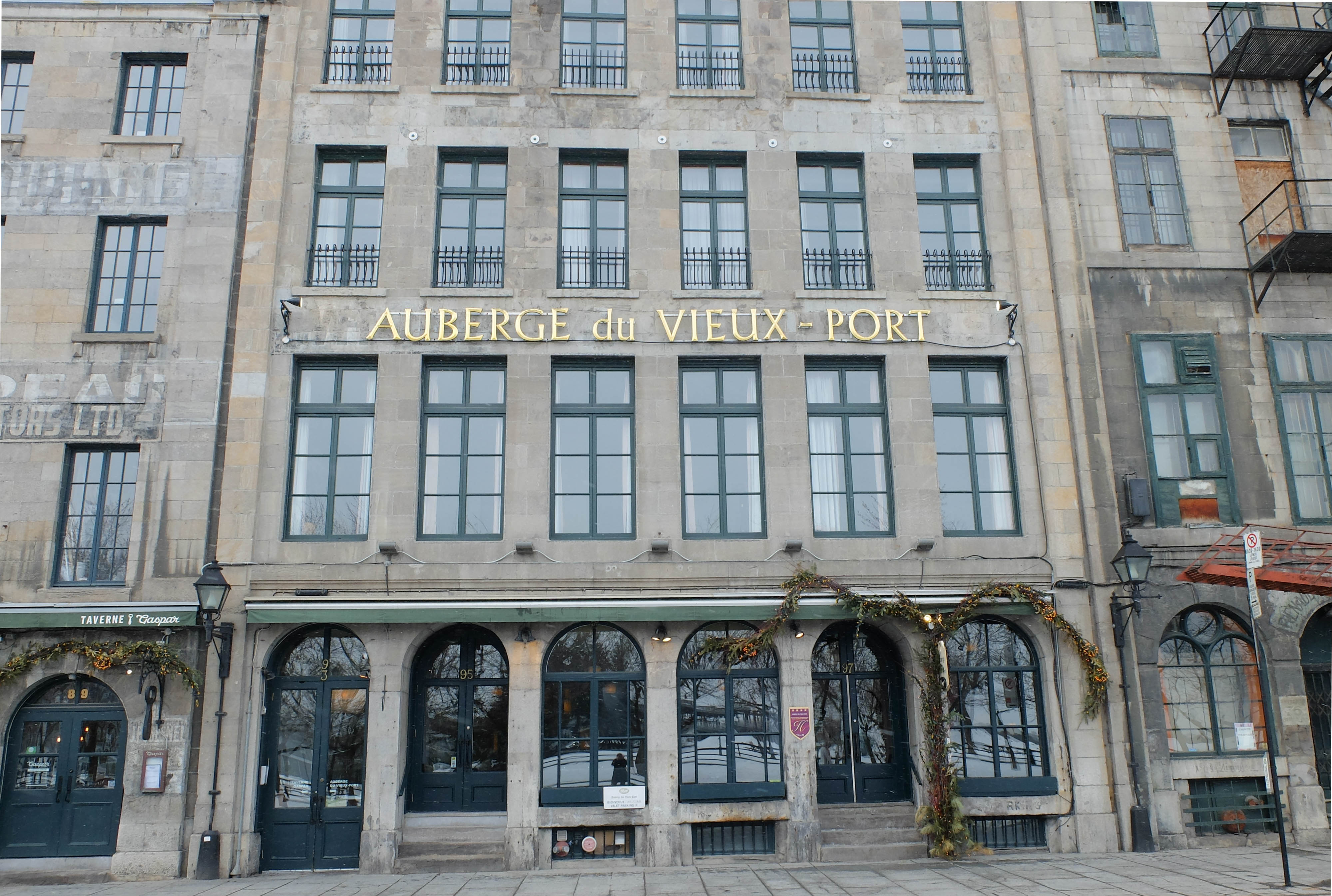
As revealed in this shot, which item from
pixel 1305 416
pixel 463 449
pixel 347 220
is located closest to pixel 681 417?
pixel 463 449

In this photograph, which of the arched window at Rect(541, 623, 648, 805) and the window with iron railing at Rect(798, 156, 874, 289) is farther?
the window with iron railing at Rect(798, 156, 874, 289)

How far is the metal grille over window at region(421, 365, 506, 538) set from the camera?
48.2 ft

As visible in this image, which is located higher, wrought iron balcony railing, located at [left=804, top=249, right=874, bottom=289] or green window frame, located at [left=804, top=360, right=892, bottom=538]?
wrought iron balcony railing, located at [left=804, top=249, right=874, bottom=289]

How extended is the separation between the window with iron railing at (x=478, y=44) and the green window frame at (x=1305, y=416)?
15.2 meters

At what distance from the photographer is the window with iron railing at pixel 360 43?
16406 mm

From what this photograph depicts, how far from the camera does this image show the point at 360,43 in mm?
16594

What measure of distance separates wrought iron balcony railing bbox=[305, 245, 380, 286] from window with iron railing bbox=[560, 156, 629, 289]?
11.1ft

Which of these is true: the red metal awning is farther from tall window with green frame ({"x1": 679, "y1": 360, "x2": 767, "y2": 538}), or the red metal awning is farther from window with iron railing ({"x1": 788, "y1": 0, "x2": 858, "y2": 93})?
window with iron railing ({"x1": 788, "y1": 0, "x2": 858, "y2": 93})

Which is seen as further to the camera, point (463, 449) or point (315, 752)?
point (463, 449)

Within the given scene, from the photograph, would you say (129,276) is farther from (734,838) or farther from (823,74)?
(734,838)

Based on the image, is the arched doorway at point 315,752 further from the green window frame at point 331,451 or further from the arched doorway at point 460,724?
the green window frame at point 331,451

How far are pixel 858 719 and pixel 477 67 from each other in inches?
543

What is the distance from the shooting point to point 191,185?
50.9 feet

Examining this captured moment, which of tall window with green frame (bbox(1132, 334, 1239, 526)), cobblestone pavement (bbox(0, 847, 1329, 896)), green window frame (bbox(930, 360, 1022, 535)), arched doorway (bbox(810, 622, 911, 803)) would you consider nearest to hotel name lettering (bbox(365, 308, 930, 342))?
green window frame (bbox(930, 360, 1022, 535))
